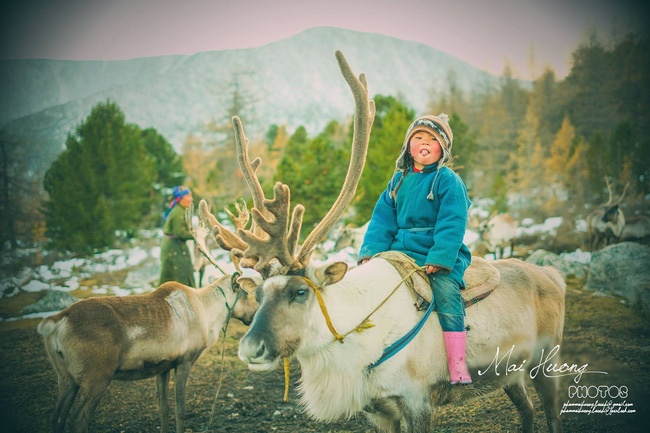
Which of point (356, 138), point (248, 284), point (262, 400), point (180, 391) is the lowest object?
point (262, 400)

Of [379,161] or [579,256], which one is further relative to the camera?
[379,161]

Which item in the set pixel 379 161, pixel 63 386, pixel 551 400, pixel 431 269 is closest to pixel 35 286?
pixel 63 386

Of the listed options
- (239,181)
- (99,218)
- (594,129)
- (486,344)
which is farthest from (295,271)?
(594,129)

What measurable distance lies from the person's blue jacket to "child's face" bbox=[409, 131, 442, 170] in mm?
72

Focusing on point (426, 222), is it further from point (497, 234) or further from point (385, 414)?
point (497, 234)

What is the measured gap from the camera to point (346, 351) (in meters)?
2.64

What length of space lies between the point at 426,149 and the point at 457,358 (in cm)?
159

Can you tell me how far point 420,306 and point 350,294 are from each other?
534 mm

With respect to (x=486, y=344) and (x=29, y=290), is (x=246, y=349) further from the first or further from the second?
(x=29, y=290)

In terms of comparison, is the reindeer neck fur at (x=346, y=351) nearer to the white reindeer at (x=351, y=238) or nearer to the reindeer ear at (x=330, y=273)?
the reindeer ear at (x=330, y=273)

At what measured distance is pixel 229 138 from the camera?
113 feet

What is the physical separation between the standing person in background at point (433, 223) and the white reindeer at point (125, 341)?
271cm

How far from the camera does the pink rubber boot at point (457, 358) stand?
278 cm

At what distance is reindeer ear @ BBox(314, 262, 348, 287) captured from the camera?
257 cm
